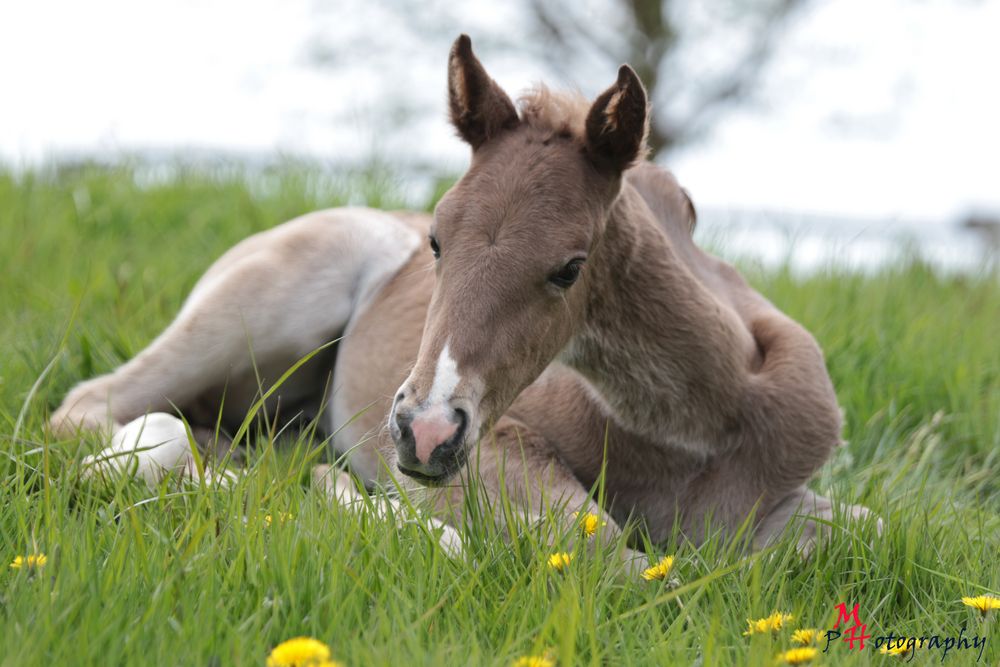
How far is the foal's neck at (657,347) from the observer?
3.31 m

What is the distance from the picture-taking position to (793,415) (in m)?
3.48

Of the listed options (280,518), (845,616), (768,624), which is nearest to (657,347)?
(845,616)

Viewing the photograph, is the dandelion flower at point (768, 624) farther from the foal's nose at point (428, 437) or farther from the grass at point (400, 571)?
the foal's nose at point (428, 437)

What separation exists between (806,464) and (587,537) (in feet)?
3.12

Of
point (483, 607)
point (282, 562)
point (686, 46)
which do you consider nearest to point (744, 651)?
point (483, 607)

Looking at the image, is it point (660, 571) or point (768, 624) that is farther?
point (660, 571)

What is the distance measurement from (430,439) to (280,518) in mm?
411

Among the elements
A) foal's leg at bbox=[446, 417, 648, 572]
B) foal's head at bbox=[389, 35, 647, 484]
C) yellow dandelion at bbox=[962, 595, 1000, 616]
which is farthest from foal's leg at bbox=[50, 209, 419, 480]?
yellow dandelion at bbox=[962, 595, 1000, 616]

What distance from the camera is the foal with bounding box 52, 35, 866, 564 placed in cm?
286

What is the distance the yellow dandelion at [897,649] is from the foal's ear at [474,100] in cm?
176

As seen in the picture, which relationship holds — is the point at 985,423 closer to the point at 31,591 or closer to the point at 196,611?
the point at 196,611

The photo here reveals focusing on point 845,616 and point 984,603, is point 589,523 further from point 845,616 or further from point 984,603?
point 984,603

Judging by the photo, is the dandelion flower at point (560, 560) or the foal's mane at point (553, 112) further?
the foal's mane at point (553, 112)

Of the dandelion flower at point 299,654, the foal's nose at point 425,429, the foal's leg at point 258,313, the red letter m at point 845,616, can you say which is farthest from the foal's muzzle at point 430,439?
the foal's leg at point 258,313
